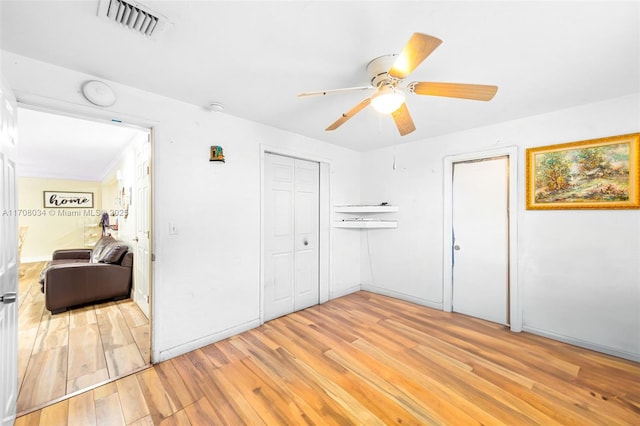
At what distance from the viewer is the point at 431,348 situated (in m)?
2.49

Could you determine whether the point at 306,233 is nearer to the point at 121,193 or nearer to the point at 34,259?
the point at 121,193

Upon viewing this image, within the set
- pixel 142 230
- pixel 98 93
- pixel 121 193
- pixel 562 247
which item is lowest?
pixel 562 247

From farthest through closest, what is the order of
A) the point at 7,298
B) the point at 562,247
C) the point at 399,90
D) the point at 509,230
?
the point at 509,230 < the point at 562,247 < the point at 399,90 < the point at 7,298

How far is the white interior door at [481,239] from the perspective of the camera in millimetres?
3012

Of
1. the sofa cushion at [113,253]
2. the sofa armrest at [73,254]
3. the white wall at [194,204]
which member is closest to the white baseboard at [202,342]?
the white wall at [194,204]

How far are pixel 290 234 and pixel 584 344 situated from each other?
332 cm

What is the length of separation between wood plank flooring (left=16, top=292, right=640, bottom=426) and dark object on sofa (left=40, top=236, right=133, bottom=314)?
85.8 inches

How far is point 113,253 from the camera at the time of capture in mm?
3752

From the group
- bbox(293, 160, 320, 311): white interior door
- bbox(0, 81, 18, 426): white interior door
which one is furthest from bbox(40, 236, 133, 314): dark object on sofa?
bbox(293, 160, 320, 311): white interior door

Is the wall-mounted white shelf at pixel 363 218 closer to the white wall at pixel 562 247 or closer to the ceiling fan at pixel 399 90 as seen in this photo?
the white wall at pixel 562 247

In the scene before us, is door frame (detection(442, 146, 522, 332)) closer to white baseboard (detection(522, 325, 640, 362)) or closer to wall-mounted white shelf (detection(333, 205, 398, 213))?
white baseboard (detection(522, 325, 640, 362))

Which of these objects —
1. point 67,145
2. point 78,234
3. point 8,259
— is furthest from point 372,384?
point 67,145

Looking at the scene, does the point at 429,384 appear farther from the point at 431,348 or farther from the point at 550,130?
the point at 550,130

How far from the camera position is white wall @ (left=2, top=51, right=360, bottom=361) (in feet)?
6.24
